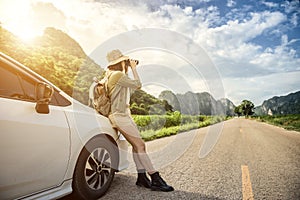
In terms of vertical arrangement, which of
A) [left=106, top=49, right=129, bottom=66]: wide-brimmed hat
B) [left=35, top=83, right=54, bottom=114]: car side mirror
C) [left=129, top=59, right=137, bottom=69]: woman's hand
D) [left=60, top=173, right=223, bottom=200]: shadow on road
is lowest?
[left=60, top=173, right=223, bottom=200]: shadow on road

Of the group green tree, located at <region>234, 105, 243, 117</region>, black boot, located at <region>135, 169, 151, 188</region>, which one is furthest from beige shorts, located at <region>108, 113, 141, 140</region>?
green tree, located at <region>234, 105, 243, 117</region>

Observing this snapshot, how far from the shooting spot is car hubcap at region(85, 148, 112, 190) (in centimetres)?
303

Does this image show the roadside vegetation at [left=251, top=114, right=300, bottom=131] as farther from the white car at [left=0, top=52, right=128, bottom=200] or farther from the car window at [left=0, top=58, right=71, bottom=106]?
the car window at [left=0, top=58, right=71, bottom=106]

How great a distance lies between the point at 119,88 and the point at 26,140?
1557 mm

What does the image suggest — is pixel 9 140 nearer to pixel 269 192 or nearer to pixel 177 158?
pixel 269 192

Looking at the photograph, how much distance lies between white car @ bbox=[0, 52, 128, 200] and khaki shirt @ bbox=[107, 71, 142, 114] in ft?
0.98

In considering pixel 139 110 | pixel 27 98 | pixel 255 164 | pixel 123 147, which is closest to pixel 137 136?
pixel 123 147

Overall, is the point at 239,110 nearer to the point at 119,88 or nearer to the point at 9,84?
the point at 119,88

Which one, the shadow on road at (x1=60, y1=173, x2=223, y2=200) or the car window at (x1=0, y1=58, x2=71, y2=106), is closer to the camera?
the car window at (x1=0, y1=58, x2=71, y2=106)

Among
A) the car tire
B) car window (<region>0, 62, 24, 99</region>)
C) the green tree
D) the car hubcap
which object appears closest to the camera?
car window (<region>0, 62, 24, 99</region>)

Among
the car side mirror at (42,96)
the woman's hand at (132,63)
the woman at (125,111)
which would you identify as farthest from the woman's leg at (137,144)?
the car side mirror at (42,96)

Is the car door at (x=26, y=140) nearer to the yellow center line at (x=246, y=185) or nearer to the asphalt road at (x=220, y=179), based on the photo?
the asphalt road at (x=220, y=179)

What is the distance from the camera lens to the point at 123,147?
3697 mm

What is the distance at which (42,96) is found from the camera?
92.8 inches
